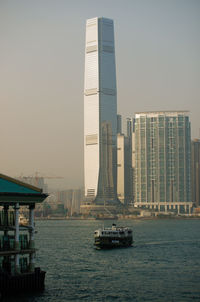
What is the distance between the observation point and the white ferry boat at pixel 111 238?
4040 inches

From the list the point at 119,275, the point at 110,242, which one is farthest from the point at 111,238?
the point at 119,275

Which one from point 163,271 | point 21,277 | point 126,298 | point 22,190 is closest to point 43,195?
point 22,190

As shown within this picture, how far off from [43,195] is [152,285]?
15919mm

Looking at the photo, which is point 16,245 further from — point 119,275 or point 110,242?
point 110,242

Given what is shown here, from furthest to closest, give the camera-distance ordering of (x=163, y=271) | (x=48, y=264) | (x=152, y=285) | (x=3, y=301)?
(x=48, y=264) < (x=163, y=271) < (x=152, y=285) < (x=3, y=301)

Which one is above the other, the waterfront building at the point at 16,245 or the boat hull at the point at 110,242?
the waterfront building at the point at 16,245

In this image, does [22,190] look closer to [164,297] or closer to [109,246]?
[164,297]

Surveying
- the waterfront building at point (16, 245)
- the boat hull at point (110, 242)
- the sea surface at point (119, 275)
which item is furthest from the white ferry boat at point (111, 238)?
the waterfront building at point (16, 245)

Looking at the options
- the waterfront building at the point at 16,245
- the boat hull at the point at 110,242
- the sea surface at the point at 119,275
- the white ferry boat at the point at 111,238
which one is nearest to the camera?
the waterfront building at the point at 16,245

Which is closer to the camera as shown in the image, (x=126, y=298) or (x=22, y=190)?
(x=22, y=190)

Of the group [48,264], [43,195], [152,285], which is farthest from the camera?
[48,264]

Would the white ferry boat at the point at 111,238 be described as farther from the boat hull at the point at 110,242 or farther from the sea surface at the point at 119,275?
the sea surface at the point at 119,275

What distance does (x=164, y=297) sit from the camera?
163 ft

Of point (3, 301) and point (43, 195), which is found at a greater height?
point (43, 195)
